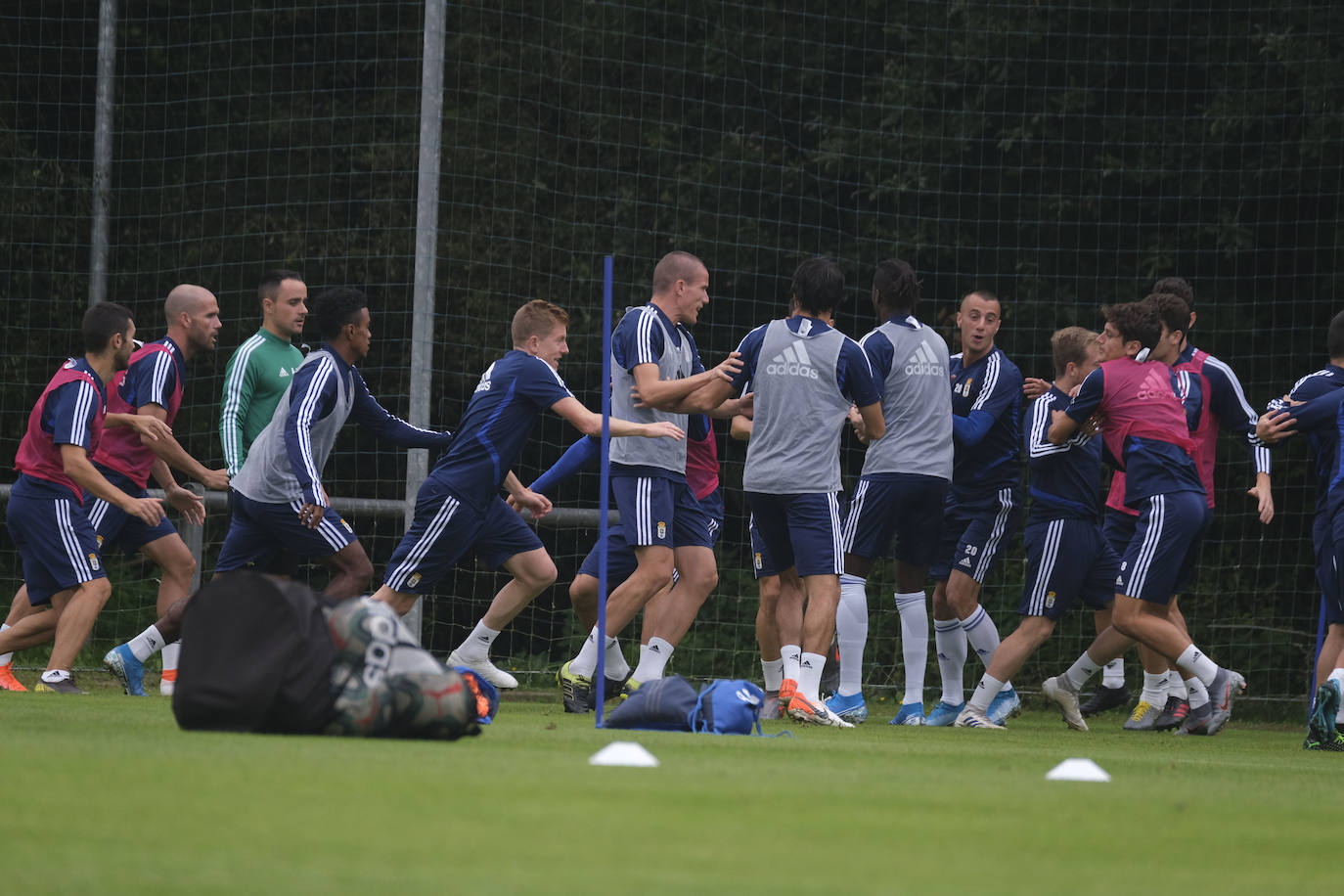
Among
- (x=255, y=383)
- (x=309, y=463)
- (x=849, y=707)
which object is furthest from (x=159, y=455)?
(x=849, y=707)

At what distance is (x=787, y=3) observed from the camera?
16359mm

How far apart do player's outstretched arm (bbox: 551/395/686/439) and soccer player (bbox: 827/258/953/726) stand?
3.96 feet

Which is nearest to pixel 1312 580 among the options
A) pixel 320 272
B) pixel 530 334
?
pixel 530 334

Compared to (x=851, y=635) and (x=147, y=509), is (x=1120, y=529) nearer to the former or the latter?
(x=851, y=635)

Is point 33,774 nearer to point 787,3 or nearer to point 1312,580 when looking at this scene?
point 1312,580

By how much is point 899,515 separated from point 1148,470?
127cm

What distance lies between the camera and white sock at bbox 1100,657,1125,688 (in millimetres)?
10977

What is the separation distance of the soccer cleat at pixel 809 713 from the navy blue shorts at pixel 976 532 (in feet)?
4.94

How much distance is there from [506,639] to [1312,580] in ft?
20.7

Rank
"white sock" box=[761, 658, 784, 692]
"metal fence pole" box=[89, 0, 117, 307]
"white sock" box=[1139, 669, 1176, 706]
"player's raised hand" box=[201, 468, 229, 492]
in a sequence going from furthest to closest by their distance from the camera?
"metal fence pole" box=[89, 0, 117, 307] → "white sock" box=[1139, 669, 1176, 706] → "white sock" box=[761, 658, 784, 692] → "player's raised hand" box=[201, 468, 229, 492]

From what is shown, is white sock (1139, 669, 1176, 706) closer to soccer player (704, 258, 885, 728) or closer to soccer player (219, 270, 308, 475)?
soccer player (704, 258, 885, 728)

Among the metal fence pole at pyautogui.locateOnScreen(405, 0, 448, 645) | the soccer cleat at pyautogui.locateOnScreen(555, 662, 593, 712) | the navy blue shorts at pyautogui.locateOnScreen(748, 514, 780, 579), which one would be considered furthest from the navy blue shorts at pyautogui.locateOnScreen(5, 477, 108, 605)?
the navy blue shorts at pyautogui.locateOnScreen(748, 514, 780, 579)

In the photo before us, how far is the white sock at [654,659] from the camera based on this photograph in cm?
910

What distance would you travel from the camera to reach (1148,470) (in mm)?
9062
